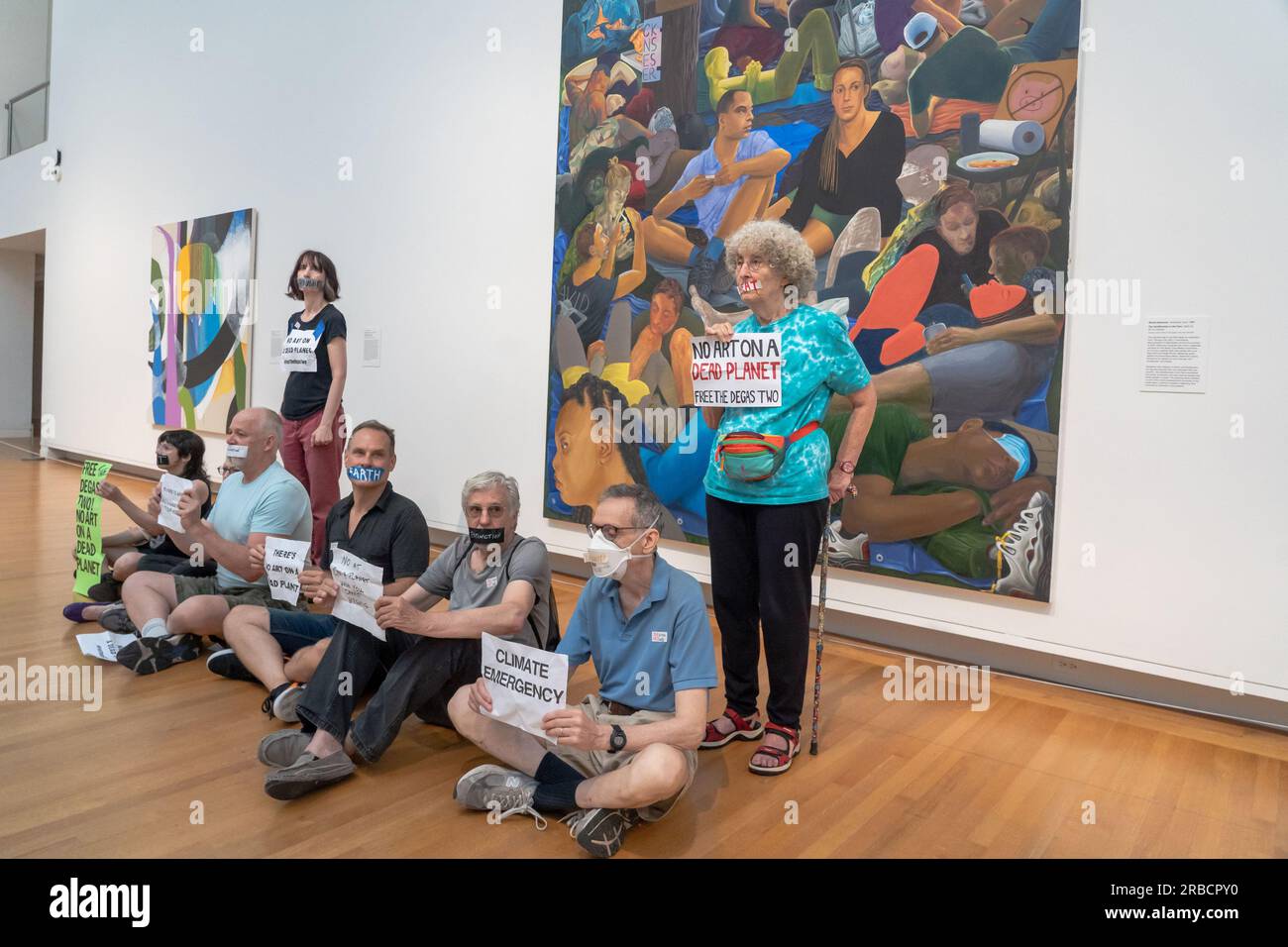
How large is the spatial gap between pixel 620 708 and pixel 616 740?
0.34 meters

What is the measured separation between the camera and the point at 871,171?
4.06 metres

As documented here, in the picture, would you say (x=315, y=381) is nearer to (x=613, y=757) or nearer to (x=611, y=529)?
(x=611, y=529)

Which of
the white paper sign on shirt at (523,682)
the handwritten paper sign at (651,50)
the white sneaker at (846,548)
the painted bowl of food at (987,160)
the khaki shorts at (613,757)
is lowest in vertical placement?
the khaki shorts at (613,757)

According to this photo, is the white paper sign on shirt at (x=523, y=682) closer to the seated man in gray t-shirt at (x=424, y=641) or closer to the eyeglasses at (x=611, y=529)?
the seated man in gray t-shirt at (x=424, y=641)

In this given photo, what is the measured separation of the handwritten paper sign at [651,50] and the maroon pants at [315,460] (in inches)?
105

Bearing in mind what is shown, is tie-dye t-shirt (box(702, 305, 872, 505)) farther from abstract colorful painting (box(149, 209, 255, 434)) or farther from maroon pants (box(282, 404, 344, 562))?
abstract colorful painting (box(149, 209, 255, 434))

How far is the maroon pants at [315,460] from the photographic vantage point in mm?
4617

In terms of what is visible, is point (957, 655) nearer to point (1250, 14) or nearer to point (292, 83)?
point (1250, 14)

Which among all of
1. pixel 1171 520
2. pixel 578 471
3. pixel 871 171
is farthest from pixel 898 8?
pixel 578 471

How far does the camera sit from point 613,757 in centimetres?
228

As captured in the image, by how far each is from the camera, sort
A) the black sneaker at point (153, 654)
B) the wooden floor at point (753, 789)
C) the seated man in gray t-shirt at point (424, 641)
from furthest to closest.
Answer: the black sneaker at point (153, 654) < the seated man in gray t-shirt at point (424, 641) < the wooden floor at point (753, 789)

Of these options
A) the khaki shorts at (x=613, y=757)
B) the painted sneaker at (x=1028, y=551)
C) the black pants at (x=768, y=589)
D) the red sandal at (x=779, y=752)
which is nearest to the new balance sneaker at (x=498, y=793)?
the khaki shorts at (x=613, y=757)

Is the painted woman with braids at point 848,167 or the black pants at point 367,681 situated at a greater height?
the painted woman with braids at point 848,167

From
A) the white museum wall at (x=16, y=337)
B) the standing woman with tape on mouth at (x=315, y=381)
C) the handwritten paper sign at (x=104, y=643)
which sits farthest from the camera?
the white museum wall at (x=16, y=337)
